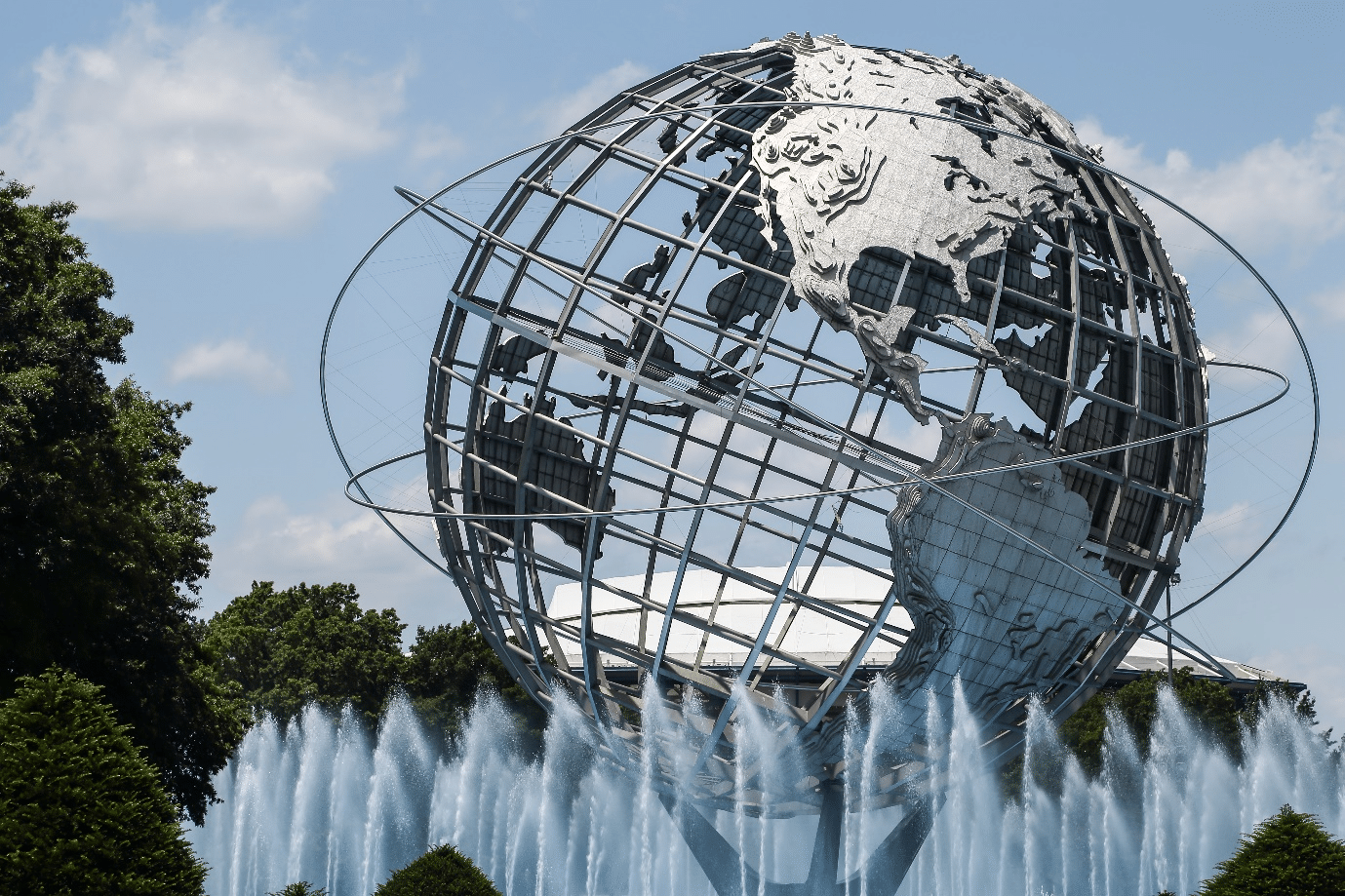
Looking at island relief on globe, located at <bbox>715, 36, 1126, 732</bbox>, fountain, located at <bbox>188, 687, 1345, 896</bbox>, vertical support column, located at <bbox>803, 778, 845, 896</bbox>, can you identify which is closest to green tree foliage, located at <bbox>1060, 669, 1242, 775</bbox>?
fountain, located at <bbox>188, 687, 1345, 896</bbox>

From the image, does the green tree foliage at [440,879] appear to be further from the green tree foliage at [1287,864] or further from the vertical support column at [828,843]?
the green tree foliage at [1287,864]

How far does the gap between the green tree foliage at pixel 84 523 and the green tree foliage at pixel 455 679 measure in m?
17.2

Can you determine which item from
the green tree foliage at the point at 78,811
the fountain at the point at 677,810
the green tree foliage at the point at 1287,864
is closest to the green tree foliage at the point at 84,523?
the green tree foliage at the point at 78,811

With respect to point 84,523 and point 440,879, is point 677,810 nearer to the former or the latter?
point 440,879

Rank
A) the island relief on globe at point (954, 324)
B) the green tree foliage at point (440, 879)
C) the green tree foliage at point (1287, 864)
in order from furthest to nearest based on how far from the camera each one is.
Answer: the island relief on globe at point (954, 324), the green tree foliage at point (440, 879), the green tree foliage at point (1287, 864)

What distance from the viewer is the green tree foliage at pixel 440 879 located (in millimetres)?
15586

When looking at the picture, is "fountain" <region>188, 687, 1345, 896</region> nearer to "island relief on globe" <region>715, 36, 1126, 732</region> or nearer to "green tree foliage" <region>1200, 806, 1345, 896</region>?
"island relief on globe" <region>715, 36, 1126, 732</region>

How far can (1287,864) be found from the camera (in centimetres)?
1422

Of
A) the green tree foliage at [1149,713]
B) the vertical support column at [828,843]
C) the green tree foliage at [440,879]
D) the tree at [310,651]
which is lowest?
the green tree foliage at [440,879]

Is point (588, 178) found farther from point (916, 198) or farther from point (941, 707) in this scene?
point (941, 707)

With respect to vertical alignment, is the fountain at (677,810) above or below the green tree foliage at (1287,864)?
above

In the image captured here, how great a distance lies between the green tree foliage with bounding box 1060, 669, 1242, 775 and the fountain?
49 cm

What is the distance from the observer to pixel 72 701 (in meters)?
15.1

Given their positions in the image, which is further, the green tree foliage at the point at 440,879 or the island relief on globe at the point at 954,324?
the island relief on globe at the point at 954,324
